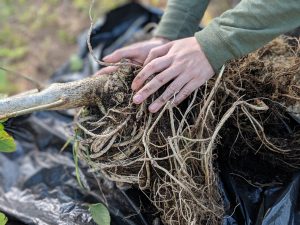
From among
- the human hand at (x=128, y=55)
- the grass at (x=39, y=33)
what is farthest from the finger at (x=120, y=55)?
the grass at (x=39, y=33)

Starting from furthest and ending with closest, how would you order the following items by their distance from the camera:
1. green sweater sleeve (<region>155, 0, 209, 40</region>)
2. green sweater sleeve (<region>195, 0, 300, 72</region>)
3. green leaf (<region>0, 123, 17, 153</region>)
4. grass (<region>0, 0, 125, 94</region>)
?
grass (<region>0, 0, 125, 94</region>) → green sweater sleeve (<region>155, 0, 209, 40</region>) → green leaf (<region>0, 123, 17, 153</region>) → green sweater sleeve (<region>195, 0, 300, 72</region>)

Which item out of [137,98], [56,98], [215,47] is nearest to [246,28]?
[215,47]

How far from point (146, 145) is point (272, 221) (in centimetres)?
37

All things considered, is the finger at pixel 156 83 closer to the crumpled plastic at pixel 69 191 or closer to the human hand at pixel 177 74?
the human hand at pixel 177 74

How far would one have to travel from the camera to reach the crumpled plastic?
1049 mm

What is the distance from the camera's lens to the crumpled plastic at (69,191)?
1049mm

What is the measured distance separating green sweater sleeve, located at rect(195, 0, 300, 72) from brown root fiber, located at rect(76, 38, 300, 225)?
0.23 feet

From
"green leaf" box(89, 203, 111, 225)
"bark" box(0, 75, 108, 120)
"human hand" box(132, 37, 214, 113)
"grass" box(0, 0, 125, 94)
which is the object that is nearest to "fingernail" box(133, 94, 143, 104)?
"human hand" box(132, 37, 214, 113)

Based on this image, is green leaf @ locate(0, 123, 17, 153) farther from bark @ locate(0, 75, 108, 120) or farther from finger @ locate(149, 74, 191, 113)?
finger @ locate(149, 74, 191, 113)

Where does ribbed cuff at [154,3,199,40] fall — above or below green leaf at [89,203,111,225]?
above

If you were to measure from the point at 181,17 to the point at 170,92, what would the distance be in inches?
13.3

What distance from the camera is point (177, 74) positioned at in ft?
3.03

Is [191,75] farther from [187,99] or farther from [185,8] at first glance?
[185,8]

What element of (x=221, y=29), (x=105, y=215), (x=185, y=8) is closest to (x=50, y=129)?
(x=105, y=215)
